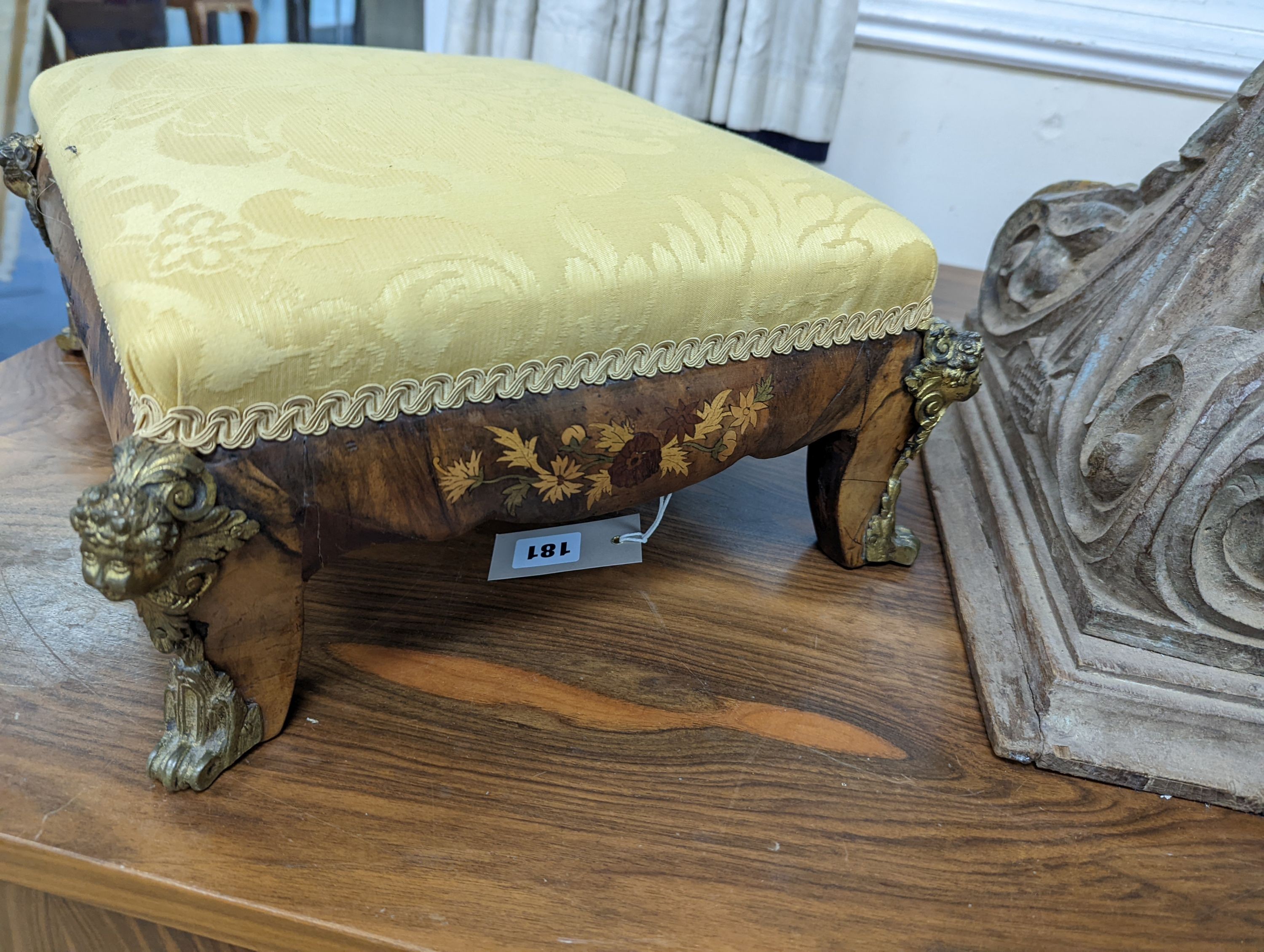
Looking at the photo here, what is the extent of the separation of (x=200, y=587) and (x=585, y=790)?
287 mm

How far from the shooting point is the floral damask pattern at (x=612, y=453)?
56 centimetres

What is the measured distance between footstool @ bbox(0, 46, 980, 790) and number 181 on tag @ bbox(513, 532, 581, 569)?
179 millimetres

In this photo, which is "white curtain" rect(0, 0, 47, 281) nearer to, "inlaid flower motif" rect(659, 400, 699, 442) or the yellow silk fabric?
the yellow silk fabric

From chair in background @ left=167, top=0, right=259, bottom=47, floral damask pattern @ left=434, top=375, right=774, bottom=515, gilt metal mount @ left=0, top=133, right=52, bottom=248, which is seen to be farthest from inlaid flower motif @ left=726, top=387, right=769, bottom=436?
chair in background @ left=167, top=0, right=259, bottom=47

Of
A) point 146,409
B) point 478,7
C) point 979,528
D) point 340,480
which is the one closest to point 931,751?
point 979,528

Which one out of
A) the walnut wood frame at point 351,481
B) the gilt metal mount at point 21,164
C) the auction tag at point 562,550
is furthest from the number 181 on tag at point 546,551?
the gilt metal mount at point 21,164

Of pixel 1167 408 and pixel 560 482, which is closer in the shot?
pixel 560 482

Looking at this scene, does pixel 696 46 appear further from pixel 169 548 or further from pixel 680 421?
pixel 169 548

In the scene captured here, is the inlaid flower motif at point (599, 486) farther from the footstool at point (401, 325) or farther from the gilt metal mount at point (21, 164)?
the gilt metal mount at point (21, 164)

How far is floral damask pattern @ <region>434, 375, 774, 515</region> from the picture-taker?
56 cm

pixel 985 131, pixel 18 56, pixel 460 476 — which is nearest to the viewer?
pixel 460 476

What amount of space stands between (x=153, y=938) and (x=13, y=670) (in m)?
0.23

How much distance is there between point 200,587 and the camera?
1.59 ft

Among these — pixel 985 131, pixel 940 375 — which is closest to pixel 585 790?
pixel 940 375
